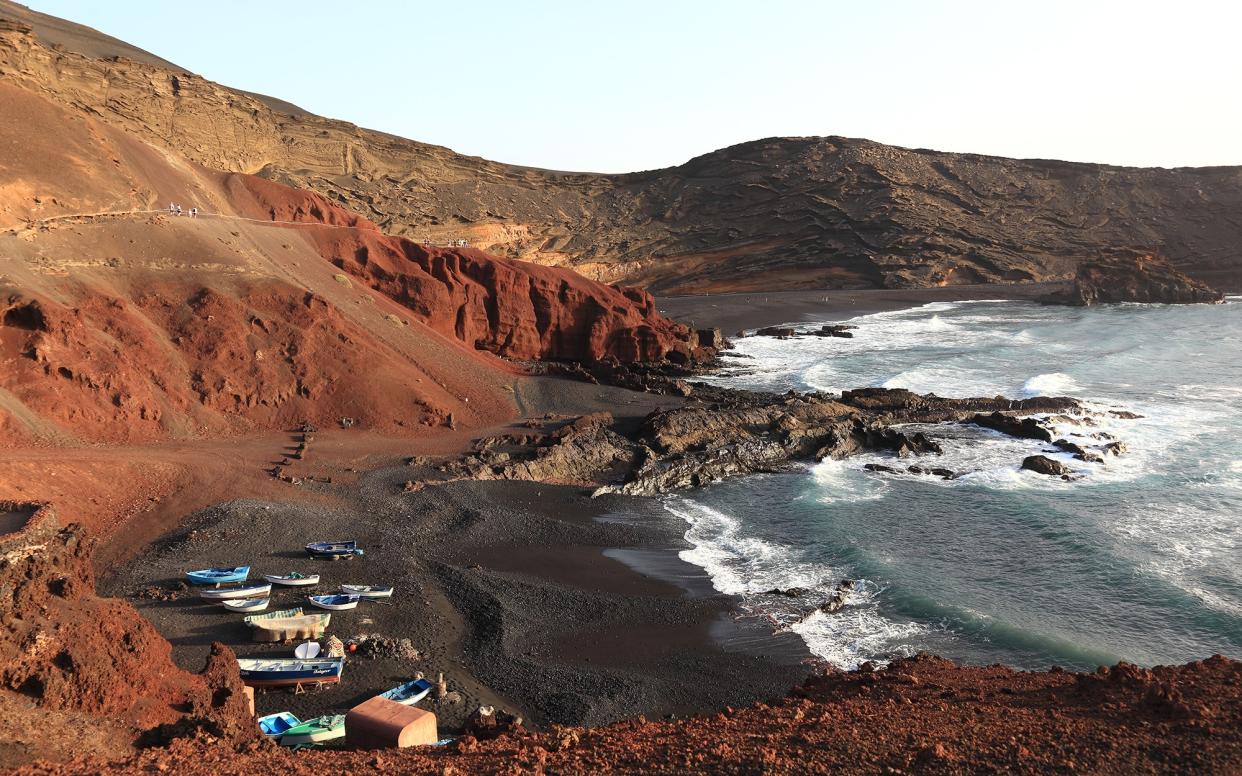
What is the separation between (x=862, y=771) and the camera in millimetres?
8555

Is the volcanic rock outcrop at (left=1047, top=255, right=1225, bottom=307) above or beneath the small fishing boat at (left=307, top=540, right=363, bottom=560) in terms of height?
above

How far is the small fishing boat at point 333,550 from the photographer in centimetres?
2092

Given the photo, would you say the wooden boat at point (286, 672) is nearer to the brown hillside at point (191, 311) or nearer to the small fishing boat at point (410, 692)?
the small fishing boat at point (410, 692)

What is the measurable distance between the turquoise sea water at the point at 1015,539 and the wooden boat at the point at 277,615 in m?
9.78

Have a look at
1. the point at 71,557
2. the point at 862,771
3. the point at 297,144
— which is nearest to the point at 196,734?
the point at 71,557

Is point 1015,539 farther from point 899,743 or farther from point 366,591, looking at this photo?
point 366,591

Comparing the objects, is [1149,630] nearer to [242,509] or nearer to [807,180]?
[242,509]

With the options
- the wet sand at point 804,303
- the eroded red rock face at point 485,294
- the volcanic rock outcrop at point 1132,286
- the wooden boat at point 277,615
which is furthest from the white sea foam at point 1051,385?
the volcanic rock outcrop at point 1132,286

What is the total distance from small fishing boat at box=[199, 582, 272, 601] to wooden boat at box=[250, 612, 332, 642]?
1372 millimetres

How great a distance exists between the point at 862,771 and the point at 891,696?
3.53m

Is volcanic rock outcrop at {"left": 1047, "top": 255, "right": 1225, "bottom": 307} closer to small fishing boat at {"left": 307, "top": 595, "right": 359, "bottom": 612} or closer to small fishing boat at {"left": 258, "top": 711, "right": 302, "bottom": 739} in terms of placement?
small fishing boat at {"left": 307, "top": 595, "right": 359, "bottom": 612}

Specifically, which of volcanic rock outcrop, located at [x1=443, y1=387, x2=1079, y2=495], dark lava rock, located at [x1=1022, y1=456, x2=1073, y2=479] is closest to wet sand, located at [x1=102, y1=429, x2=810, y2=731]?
volcanic rock outcrop, located at [x1=443, y1=387, x2=1079, y2=495]

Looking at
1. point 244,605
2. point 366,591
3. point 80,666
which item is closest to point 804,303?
point 366,591

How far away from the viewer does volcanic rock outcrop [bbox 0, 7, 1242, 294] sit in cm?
8237
